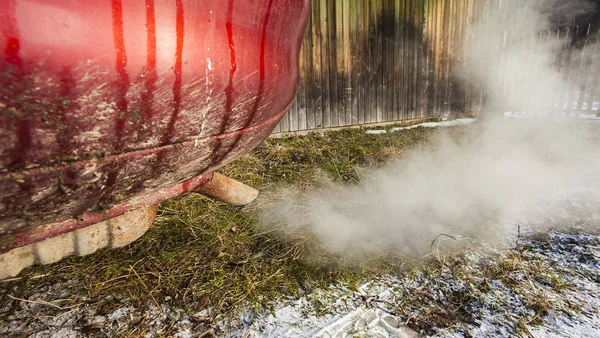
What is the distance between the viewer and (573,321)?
127cm

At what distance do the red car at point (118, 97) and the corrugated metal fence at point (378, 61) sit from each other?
357 centimetres

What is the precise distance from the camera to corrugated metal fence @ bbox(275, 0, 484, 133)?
4672 millimetres

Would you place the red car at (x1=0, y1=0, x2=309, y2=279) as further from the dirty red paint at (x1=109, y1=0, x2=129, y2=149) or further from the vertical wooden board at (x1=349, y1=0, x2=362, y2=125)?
the vertical wooden board at (x1=349, y1=0, x2=362, y2=125)

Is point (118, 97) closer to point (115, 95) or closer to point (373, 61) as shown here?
point (115, 95)

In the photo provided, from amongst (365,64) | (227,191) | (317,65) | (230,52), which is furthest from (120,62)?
(365,64)

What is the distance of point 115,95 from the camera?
75 centimetres

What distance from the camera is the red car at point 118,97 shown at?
25.3 inches

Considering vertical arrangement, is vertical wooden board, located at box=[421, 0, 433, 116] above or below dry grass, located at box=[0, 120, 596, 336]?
above

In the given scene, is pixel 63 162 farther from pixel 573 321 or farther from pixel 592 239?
pixel 592 239

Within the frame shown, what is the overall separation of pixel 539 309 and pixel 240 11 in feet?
5.55

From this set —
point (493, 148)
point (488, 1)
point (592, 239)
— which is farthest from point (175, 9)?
point (488, 1)

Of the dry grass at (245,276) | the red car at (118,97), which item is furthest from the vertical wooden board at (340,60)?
the red car at (118,97)

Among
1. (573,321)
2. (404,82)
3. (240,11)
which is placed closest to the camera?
(240,11)

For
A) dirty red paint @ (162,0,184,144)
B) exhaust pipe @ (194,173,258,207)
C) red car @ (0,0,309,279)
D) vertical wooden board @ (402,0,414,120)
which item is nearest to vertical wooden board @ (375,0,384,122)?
vertical wooden board @ (402,0,414,120)
